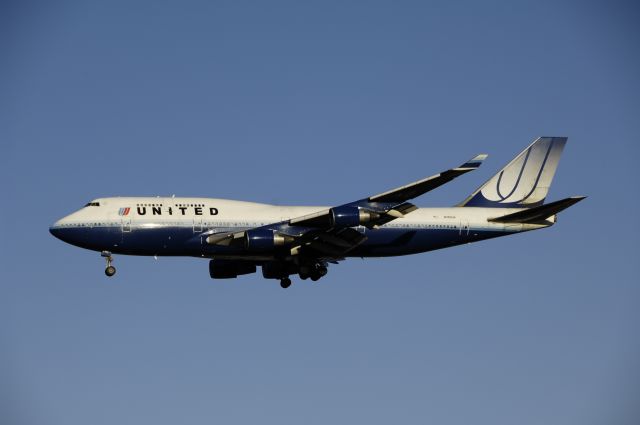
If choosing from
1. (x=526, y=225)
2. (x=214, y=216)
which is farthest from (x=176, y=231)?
(x=526, y=225)

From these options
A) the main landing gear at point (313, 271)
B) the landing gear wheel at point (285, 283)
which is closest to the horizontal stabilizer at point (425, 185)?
the main landing gear at point (313, 271)

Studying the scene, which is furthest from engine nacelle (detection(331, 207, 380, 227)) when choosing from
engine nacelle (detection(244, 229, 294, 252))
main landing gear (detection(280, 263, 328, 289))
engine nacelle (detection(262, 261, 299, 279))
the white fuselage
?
engine nacelle (detection(262, 261, 299, 279))

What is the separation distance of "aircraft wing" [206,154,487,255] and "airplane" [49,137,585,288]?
0.06 m

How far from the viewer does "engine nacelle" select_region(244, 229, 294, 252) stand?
67.1m

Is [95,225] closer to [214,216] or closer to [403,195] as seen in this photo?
[214,216]

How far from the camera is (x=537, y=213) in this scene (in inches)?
2891

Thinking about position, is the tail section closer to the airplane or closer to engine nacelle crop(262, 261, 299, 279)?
the airplane

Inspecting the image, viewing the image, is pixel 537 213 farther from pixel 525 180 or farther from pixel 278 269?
pixel 278 269

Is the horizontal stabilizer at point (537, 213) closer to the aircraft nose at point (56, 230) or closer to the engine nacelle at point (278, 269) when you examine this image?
the engine nacelle at point (278, 269)

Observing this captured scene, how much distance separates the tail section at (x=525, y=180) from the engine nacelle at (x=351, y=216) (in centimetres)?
1524

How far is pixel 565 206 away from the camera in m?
69.7

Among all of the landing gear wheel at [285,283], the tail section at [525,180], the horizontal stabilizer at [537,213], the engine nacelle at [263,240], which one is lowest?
the landing gear wheel at [285,283]

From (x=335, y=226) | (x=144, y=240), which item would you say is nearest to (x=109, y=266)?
(x=144, y=240)

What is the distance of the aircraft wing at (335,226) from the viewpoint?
6488cm
